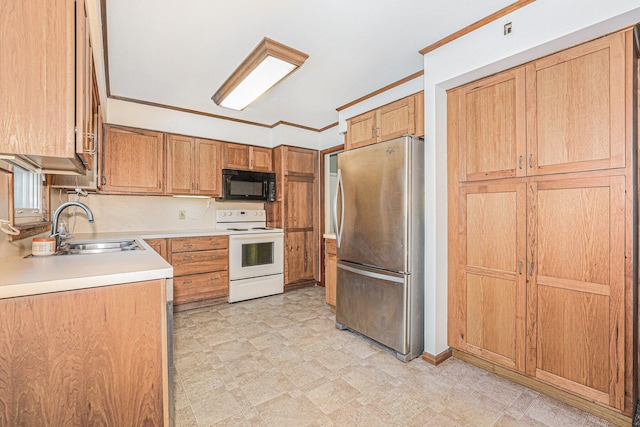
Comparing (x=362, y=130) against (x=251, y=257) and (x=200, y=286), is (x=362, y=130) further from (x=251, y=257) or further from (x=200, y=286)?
(x=200, y=286)

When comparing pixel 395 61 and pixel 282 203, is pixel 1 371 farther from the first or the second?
pixel 282 203

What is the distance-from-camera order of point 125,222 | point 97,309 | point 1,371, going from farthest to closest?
point 125,222
point 97,309
point 1,371

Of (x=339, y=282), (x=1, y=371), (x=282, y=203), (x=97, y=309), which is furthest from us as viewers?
(x=282, y=203)

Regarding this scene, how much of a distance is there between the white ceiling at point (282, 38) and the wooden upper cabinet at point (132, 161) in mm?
449

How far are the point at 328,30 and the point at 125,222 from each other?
3182 millimetres

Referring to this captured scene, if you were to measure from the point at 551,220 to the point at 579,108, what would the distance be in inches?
26.5

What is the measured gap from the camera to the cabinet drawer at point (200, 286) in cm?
333

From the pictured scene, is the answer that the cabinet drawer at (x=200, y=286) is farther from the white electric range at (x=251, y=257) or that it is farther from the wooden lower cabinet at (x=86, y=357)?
the wooden lower cabinet at (x=86, y=357)

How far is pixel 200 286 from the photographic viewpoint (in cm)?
346

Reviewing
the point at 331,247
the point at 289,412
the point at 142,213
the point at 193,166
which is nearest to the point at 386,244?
the point at 331,247

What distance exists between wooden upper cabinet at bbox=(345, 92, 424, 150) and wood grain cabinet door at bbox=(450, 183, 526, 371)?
0.71 meters

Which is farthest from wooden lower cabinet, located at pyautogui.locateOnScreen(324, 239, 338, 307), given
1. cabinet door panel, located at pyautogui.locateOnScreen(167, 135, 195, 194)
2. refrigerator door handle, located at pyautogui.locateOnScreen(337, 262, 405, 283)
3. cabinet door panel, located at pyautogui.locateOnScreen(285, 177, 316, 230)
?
cabinet door panel, located at pyautogui.locateOnScreen(167, 135, 195, 194)

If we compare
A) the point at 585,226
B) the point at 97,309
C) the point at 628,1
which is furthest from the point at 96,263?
the point at 628,1

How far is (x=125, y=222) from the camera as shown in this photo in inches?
139
